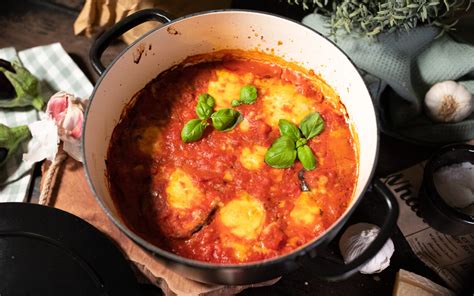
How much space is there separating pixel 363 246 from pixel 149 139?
0.82m

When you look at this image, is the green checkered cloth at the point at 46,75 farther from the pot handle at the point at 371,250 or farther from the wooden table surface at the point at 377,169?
the pot handle at the point at 371,250

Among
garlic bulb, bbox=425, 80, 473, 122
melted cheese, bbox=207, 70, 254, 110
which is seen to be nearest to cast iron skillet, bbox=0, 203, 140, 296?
melted cheese, bbox=207, 70, 254, 110

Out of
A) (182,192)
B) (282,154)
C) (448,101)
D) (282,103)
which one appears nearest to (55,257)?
(182,192)

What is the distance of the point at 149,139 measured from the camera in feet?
5.85

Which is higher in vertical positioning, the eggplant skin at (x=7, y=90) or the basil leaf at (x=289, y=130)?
the basil leaf at (x=289, y=130)

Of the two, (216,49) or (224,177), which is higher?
(216,49)

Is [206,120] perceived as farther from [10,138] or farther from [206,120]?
[10,138]

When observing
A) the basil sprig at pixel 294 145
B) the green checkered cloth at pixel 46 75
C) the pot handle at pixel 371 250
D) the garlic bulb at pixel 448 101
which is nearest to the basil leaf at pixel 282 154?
the basil sprig at pixel 294 145

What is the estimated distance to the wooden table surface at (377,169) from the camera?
1.83 meters

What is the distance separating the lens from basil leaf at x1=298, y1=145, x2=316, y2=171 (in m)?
1.67

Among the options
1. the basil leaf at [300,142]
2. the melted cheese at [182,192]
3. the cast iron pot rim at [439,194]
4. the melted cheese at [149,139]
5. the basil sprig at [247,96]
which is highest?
the basil sprig at [247,96]

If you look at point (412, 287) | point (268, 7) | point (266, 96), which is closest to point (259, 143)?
point (266, 96)

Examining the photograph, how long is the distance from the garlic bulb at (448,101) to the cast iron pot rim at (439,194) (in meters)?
0.14

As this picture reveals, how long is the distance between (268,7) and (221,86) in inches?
26.5
